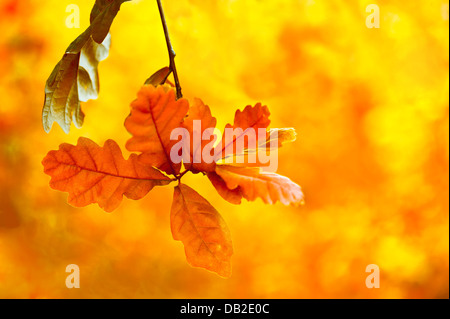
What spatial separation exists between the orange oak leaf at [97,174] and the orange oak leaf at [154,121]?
16 millimetres

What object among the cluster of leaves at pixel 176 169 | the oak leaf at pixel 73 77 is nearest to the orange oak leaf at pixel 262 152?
the cluster of leaves at pixel 176 169

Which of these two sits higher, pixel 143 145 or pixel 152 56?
pixel 152 56

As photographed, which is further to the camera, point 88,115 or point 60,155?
point 88,115

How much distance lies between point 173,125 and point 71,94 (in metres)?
0.13

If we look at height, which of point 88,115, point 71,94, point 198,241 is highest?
point 88,115

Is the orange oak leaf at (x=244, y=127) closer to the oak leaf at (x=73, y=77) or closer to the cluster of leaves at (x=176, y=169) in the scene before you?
the cluster of leaves at (x=176, y=169)

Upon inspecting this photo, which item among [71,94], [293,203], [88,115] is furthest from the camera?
[88,115]

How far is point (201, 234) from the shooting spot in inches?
9.8

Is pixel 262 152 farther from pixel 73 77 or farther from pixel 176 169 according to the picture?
pixel 73 77

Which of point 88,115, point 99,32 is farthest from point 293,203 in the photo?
point 88,115

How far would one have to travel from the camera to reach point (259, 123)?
0.24 meters

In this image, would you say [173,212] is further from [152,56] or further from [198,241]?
[152,56]

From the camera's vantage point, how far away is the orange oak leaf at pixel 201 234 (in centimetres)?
25

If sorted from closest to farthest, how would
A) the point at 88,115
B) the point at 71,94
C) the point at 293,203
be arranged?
the point at 293,203, the point at 71,94, the point at 88,115
